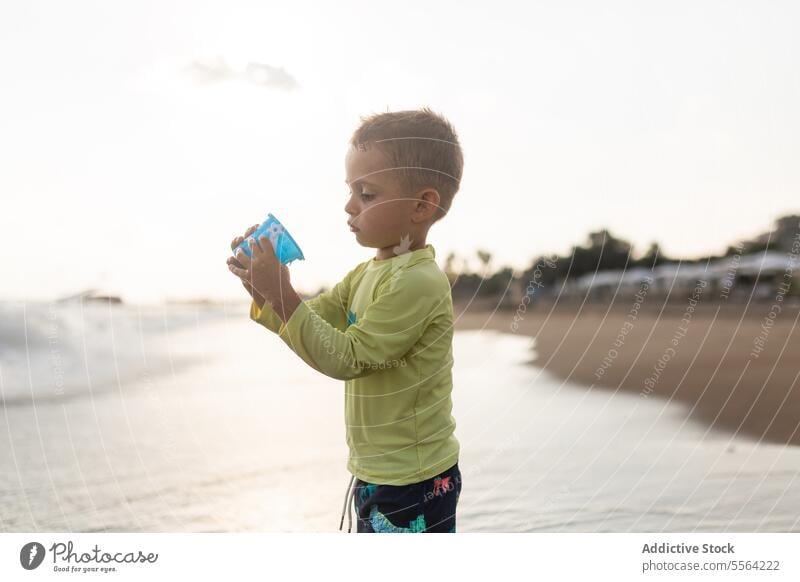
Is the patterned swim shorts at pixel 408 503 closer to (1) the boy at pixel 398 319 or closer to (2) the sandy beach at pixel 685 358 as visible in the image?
(1) the boy at pixel 398 319

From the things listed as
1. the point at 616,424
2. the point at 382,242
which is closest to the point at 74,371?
the point at 616,424

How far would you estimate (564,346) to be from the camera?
3973mm

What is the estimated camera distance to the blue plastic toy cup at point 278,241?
1072 mm

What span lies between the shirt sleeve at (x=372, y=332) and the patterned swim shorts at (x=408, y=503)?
0.16 metres

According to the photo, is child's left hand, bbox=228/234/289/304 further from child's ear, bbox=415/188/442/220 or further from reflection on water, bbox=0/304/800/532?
reflection on water, bbox=0/304/800/532

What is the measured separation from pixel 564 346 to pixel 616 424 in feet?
4.95

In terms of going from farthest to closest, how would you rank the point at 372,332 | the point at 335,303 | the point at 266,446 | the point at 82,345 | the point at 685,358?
1. the point at 685,358
2. the point at 82,345
3. the point at 266,446
4. the point at 335,303
5. the point at 372,332

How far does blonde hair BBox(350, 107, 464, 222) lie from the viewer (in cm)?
111

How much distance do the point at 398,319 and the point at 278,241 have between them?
0.18 m

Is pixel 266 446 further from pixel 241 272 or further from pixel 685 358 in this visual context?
pixel 685 358

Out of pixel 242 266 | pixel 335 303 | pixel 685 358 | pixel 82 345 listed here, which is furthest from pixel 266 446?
pixel 685 358

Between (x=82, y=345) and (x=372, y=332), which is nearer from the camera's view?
(x=372, y=332)

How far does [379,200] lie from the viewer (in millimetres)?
1116

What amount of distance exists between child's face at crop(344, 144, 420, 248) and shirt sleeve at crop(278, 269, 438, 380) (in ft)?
0.24
